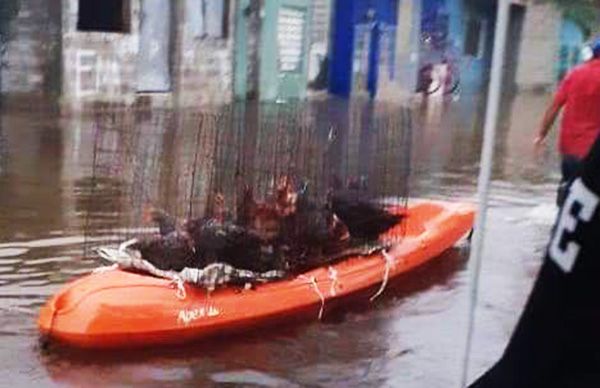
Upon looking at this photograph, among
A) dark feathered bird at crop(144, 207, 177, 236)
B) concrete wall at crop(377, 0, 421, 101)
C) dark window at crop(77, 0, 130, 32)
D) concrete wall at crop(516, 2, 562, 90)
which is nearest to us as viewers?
dark feathered bird at crop(144, 207, 177, 236)

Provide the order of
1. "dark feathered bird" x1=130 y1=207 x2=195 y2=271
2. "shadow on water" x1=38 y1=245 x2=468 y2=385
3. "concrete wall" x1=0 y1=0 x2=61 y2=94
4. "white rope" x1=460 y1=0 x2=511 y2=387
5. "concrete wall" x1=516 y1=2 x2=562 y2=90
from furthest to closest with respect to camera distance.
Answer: "concrete wall" x1=516 y1=2 x2=562 y2=90 → "concrete wall" x1=0 y1=0 x2=61 y2=94 → "dark feathered bird" x1=130 y1=207 x2=195 y2=271 → "shadow on water" x1=38 y1=245 x2=468 y2=385 → "white rope" x1=460 y1=0 x2=511 y2=387

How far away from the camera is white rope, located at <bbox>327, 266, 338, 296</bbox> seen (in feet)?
20.6

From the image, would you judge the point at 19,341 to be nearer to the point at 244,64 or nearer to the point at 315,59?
the point at 244,64

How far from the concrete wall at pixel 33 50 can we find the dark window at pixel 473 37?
15.9 metres

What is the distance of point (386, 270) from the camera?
22.3 ft

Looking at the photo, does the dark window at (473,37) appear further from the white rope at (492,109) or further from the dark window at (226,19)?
the white rope at (492,109)

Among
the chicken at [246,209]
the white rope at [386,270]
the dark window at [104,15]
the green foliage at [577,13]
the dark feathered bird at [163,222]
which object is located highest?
the green foliage at [577,13]

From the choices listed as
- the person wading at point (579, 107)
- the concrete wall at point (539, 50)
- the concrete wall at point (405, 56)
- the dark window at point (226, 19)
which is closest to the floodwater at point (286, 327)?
the person wading at point (579, 107)

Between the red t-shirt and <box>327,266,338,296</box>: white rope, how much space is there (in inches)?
67.9

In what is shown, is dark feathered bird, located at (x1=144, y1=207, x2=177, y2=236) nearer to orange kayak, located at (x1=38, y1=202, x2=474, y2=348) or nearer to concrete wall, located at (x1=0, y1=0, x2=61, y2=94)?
orange kayak, located at (x1=38, y1=202, x2=474, y2=348)

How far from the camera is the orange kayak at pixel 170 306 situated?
536 centimetres

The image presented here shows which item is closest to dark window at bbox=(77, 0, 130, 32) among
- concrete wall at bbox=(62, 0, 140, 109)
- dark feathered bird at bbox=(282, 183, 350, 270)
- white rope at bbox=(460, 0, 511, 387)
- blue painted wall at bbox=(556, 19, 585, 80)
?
concrete wall at bbox=(62, 0, 140, 109)

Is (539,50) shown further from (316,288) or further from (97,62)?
(316,288)

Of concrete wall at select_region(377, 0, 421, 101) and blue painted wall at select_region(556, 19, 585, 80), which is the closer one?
concrete wall at select_region(377, 0, 421, 101)
